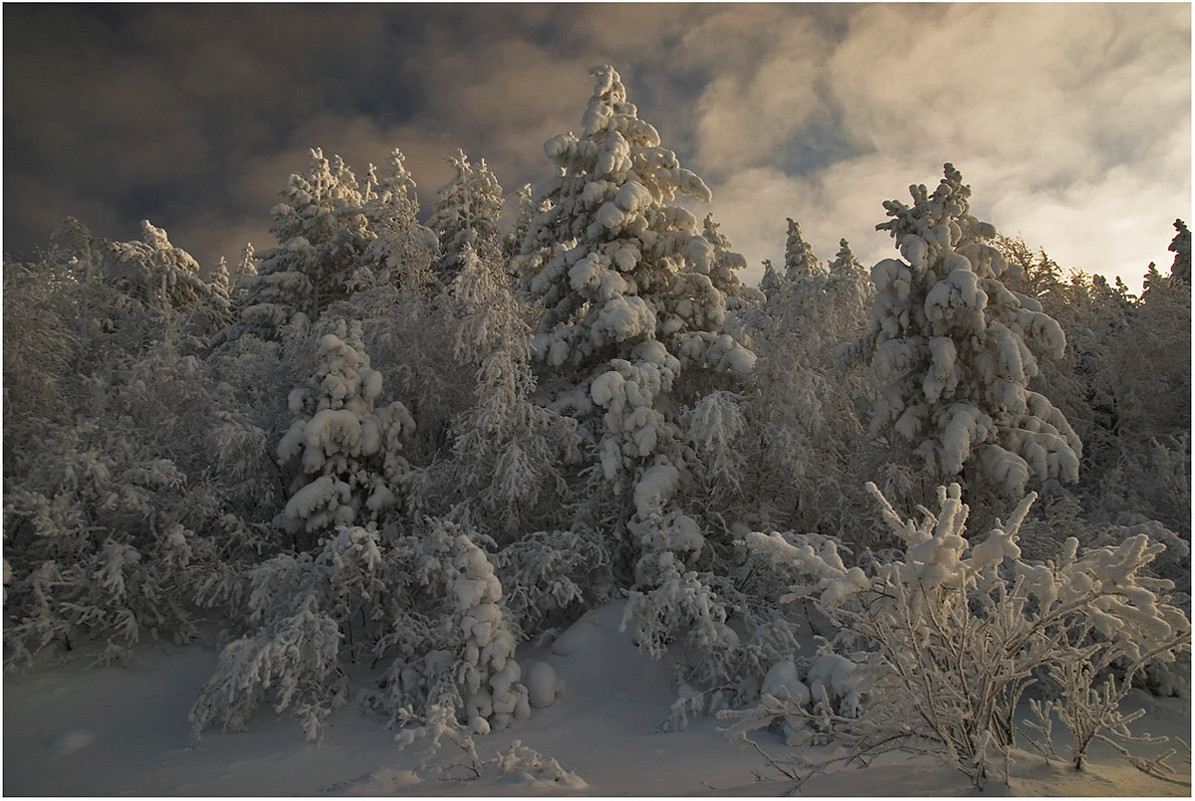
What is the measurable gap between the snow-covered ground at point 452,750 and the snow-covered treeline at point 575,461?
0.44 metres

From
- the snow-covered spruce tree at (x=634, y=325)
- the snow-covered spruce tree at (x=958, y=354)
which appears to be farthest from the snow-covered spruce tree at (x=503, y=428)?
the snow-covered spruce tree at (x=958, y=354)

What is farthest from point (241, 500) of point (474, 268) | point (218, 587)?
point (474, 268)

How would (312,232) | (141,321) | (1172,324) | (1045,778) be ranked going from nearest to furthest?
(1045,778) < (1172,324) < (141,321) < (312,232)

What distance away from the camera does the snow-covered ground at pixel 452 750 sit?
518cm

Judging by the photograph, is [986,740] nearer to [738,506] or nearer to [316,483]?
[738,506]

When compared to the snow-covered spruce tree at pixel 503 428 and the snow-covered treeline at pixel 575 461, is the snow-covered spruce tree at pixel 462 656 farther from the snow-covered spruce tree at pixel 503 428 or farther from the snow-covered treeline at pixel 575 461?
the snow-covered spruce tree at pixel 503 428

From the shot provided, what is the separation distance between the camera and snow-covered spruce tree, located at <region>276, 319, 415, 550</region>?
11.3 m

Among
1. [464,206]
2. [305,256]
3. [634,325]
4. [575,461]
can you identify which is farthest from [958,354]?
Answer: [305,256]

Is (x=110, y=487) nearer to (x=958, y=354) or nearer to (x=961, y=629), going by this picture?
(x=961, y=629)

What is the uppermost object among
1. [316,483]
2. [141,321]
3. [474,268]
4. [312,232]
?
[312,232]

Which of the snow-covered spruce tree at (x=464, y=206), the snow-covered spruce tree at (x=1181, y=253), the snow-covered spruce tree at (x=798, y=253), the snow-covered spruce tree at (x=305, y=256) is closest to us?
the snow-covered spruce tree at (x=1181, y=253)

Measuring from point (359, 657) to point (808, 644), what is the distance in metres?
7.28

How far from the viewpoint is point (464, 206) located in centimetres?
2181

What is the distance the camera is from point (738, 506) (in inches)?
469
